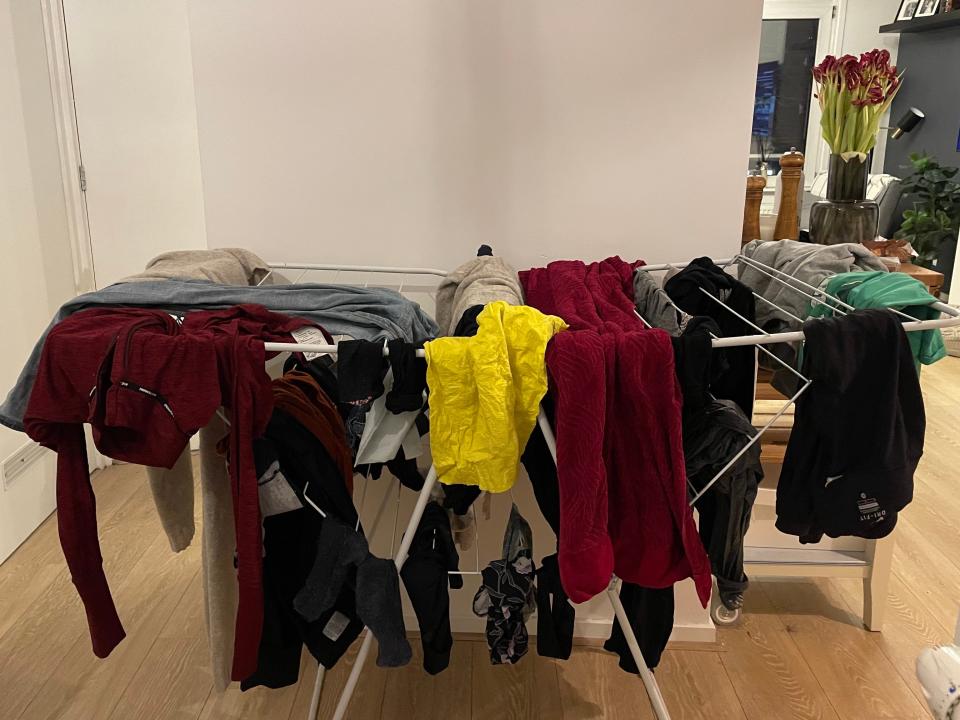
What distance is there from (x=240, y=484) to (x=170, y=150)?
79.6 inches

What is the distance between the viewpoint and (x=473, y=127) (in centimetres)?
200

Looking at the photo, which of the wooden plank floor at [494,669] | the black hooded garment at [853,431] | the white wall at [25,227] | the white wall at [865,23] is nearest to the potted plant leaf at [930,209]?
the white wall at [865,23]

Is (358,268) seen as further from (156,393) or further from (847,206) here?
(847,206)

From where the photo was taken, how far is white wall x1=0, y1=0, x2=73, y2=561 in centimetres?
254

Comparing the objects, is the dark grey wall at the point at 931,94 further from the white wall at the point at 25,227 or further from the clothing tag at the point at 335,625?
the clothing tag at the point at 335,625

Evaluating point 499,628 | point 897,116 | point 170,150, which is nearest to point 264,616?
point 499,628

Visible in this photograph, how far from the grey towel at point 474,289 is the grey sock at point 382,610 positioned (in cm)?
45

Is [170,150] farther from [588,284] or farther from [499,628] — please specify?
[499,628]

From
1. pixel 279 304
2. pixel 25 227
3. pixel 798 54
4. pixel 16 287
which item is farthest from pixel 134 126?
pixel 798 54

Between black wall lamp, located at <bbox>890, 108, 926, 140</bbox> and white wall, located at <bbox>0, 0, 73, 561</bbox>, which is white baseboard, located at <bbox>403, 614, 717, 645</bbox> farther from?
black wall lamp, located at <bbox>890, 108, 926, 140</bbox>

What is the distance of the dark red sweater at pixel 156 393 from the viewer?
1.27m

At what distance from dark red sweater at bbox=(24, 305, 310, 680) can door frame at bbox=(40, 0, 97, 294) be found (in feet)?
5.64

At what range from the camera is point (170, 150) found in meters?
2.99

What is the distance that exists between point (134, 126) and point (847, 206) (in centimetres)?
228
